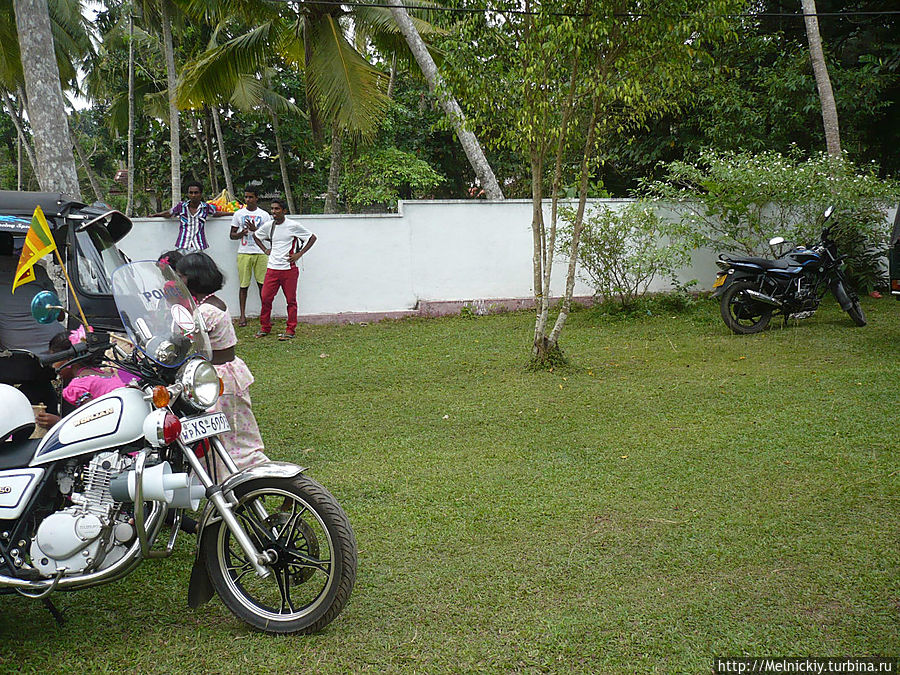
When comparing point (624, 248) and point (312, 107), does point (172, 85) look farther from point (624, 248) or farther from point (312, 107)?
point (624, 248)

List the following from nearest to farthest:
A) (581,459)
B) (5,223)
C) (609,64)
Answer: (581,459)
(5,223)
(609,64)

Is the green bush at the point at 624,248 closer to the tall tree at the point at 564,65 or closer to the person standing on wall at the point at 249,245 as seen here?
the tall tree at the point at 564,65

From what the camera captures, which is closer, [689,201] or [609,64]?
[609,64]

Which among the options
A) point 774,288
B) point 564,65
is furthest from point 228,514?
point 774,288

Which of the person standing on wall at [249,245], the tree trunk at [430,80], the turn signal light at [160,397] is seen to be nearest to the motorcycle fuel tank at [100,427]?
the turn signal light at [160,397]

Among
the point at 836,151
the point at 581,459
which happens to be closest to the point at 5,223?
the point at 581,459

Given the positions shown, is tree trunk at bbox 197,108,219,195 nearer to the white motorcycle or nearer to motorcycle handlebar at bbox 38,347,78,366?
motorcycle handlebar at bbox 38,347,78,366

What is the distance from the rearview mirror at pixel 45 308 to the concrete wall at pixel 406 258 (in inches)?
329

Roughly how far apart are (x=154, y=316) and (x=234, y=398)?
57.9 inches

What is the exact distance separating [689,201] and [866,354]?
443cm

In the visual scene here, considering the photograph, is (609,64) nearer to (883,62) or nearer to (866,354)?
(866,354)

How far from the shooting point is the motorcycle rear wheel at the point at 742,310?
933 centimetres

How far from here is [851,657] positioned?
9.21ft

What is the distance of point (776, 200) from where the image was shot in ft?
36.3
